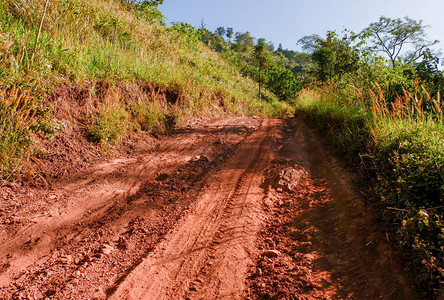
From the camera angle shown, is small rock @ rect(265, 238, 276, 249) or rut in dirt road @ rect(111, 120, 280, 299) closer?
rut in dirt road @ rect(111, 120, 280, 299)

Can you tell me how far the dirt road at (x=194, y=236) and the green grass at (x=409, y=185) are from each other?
6.5 inches

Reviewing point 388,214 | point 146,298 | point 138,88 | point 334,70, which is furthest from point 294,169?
point 334,70

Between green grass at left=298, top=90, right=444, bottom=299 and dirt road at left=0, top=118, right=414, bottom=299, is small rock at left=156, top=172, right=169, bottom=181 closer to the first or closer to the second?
dirt road at left=0, top=118, right=414, bottom=299

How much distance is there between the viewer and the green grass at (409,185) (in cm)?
186

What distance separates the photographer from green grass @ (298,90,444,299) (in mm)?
1861

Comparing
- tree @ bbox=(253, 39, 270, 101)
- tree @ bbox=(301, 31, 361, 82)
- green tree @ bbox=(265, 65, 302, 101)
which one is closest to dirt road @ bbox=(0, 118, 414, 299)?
tree @ bbox=(301, 31, 361, 82)

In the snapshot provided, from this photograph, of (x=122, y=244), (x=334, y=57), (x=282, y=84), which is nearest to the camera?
(x=122, y=244)

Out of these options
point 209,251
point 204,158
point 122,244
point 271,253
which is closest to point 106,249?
point 122,244

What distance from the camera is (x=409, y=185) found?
2461mm

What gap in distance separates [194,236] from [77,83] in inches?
132

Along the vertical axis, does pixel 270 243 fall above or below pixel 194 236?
above

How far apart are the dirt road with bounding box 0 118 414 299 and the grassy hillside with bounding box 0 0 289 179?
2.49 ft

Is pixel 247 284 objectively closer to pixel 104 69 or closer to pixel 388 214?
pixel 388 214

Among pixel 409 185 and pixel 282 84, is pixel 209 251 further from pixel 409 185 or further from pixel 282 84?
pixel 282 84
